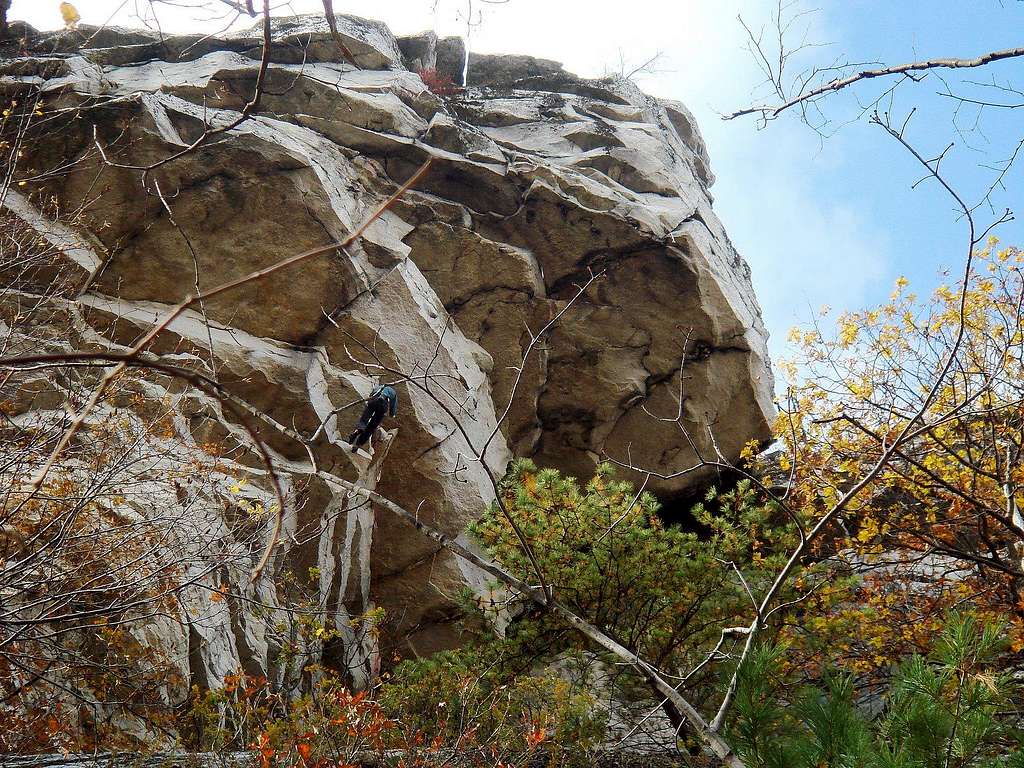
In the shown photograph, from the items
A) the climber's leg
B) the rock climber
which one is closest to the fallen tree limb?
the rock climber

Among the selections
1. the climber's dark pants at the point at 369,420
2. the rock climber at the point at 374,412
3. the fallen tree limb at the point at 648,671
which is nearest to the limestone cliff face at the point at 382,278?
the rock climber at the point at 374,412

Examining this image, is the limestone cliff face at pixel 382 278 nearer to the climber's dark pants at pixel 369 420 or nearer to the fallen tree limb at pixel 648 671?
the climber's dark pants at pixel 369 420

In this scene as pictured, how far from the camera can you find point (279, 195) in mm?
10758

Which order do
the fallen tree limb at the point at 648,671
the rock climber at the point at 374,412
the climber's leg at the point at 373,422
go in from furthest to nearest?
the climber's leg at the point at 373,422
the rock climber at the point at 374,412
the fallen tree limb at the point at 648,671

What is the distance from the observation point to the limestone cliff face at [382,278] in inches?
386

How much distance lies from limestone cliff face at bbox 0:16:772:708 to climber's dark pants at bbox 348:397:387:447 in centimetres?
54

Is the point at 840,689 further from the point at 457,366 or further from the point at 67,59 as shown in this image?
the point at 67,59

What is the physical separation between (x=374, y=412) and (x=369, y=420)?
14cm

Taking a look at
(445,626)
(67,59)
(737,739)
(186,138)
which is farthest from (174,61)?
(737,739)

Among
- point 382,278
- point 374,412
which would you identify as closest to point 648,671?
point 374,412

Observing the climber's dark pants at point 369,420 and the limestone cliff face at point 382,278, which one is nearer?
the climber's dark pants at point 369,420

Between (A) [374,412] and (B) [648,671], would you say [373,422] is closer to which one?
(A) [374,412]

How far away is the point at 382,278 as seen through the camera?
446 inches

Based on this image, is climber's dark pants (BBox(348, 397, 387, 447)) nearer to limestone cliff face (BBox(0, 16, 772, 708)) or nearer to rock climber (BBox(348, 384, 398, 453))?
rock climber (BBox(348, 384, 398, 453))
